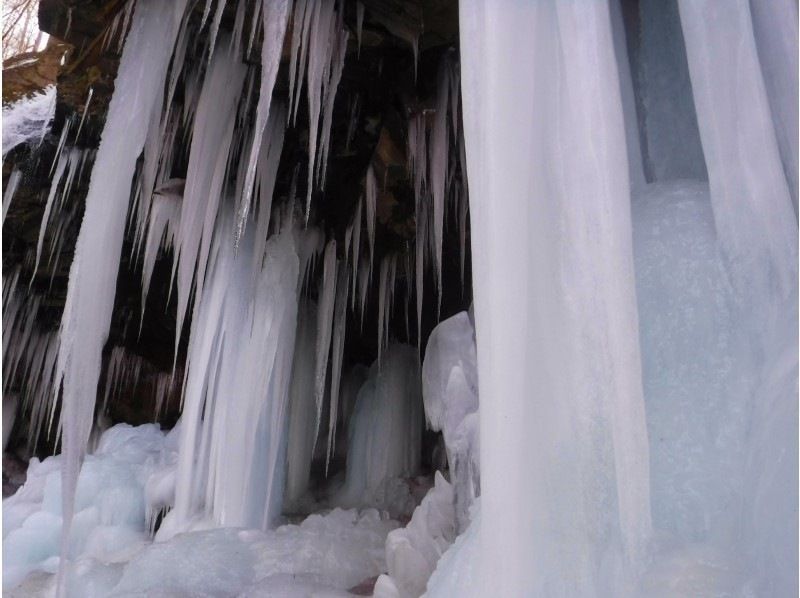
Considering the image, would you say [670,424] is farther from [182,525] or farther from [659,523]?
[182,525]

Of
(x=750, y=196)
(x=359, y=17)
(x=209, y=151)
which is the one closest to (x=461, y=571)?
(x=750, y=196)

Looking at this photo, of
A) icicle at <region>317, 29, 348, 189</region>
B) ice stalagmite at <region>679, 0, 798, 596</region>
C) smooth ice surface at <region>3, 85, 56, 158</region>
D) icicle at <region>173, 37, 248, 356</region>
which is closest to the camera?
ice stalagmite at <region>679, 0, 798, 596</region>

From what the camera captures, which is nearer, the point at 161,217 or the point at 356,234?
the point at 161,217

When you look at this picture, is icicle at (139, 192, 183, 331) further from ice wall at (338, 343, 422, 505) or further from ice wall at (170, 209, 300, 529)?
ice wall at (338, 343, 422, 505)

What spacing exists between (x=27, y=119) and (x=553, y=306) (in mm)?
4000

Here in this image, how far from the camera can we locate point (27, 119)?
4.35 m

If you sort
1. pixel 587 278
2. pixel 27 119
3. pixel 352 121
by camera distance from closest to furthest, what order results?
pixel 587 278 < pixel 352 121 < pixel 27 119

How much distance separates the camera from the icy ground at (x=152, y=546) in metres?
3.08

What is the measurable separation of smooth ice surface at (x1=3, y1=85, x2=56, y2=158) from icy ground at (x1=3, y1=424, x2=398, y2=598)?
2.48m

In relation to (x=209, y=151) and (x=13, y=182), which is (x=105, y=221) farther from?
(x=13, y=182)

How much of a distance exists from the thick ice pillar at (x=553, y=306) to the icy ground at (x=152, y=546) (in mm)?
1555

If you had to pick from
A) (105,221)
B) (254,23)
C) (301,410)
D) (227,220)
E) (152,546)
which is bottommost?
(152,546)

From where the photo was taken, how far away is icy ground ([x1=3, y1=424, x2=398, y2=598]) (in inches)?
121

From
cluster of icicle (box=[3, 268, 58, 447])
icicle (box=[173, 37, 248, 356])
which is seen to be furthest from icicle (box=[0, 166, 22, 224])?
icicle (box=[173, 37, 248, 356])
